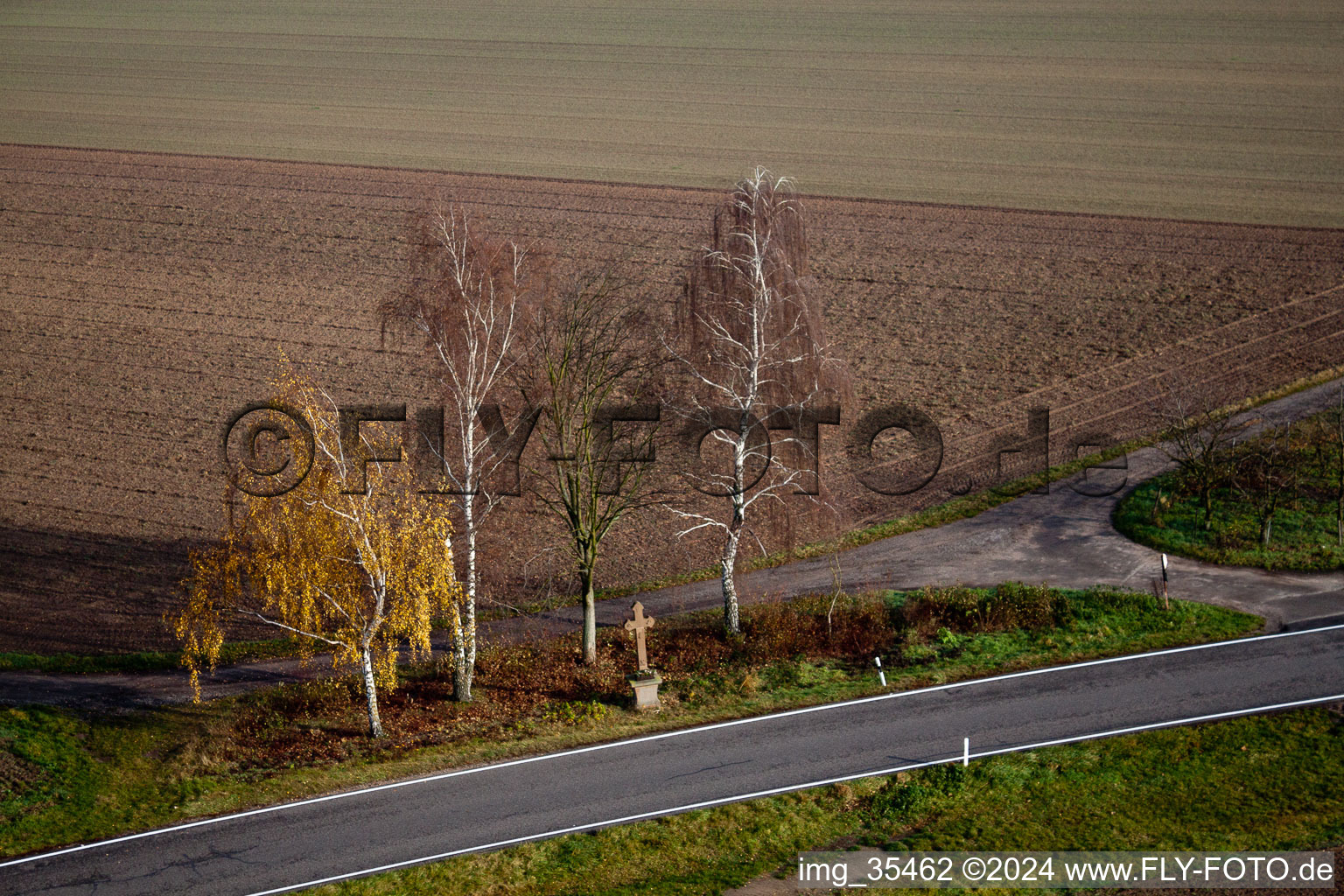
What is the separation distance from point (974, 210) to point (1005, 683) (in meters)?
37.6

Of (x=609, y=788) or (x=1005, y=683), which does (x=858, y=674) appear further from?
(x=609, y=788)

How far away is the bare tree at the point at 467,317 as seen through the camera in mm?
25625

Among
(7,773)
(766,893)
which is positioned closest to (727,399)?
(766,893)

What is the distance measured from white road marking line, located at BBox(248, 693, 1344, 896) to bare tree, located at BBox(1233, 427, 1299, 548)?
896cm

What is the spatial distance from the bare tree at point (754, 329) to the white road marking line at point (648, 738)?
4.36 metres

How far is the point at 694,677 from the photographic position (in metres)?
27.4

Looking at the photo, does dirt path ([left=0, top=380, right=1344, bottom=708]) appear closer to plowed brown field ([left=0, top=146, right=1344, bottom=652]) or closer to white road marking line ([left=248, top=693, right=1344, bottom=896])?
plowed brown field ([left=0, top=146, right=1344, bottom=652])

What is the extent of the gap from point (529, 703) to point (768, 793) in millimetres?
6206

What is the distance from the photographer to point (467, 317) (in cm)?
2578

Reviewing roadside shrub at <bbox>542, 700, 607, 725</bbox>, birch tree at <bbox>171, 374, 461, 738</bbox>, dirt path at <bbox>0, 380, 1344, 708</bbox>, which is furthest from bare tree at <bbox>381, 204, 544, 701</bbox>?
dirt path at <bbox>0, 380, 1344, 708</bbox>

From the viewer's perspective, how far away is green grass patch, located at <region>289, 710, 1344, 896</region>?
67.2 feet

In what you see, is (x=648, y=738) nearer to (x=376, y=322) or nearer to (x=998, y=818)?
(x=998, y=818)

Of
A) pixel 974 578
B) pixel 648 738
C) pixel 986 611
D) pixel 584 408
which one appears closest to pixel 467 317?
pixel 584 408

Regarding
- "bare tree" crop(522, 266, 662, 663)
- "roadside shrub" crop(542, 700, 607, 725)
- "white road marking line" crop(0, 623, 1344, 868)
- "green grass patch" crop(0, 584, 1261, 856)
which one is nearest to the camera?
"white road marking line" crop(0, 623, 1344, 868)
